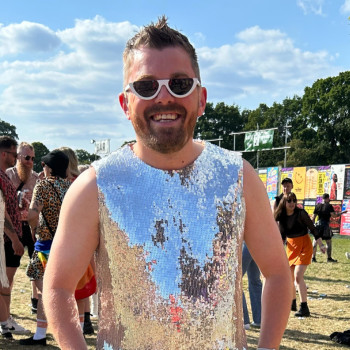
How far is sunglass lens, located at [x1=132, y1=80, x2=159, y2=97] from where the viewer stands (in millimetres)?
1403

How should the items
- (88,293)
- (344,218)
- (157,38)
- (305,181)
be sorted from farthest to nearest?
(305,181) → (344,218) → (88,293) → (157,38)

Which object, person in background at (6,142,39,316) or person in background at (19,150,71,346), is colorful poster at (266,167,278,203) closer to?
person in background at (6,142,39,316)

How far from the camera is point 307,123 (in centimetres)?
5703

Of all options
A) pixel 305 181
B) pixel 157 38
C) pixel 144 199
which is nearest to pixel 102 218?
pixel 144 199

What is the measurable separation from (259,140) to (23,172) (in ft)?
119

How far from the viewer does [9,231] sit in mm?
5238

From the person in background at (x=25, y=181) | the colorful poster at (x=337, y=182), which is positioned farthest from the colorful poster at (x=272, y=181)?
the person in background at (x=25, y=181)

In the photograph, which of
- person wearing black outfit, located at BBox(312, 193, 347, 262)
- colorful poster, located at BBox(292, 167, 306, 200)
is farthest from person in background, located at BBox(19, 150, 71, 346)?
colorful poster, located at BBox(292, 167, 306, 200)

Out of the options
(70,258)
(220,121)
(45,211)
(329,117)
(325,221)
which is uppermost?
(220,121)

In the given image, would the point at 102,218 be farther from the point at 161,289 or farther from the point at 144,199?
the point at 161,289

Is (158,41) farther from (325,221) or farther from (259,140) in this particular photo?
(259,140)

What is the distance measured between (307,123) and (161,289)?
58.3m

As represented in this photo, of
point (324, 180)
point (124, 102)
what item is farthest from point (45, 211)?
point (324, 180)

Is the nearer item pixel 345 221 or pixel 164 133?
pixel 164 133
